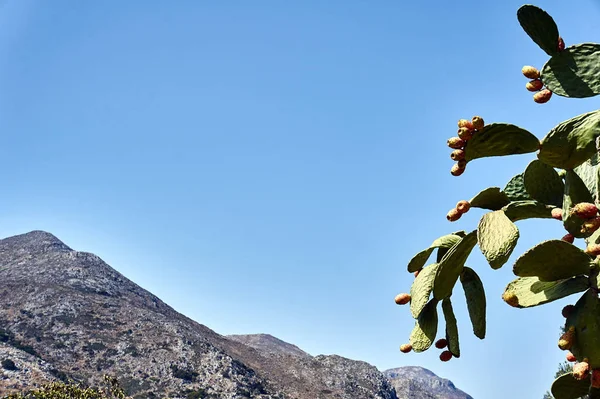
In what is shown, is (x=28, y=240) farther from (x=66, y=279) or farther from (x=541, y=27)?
(x=541, y=27)

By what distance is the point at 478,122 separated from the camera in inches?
94.7

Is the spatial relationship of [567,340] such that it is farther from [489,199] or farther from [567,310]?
[489,199]

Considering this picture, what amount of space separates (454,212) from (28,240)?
95850 millimetres

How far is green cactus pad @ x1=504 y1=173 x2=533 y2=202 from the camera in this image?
3.33 m

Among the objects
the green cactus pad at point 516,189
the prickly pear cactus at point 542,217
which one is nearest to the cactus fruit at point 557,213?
the prickly pear cactus at point 542,217

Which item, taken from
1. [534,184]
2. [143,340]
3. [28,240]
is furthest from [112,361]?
[534,184]

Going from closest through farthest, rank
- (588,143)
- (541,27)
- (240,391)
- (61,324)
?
(588,143)
(541,27)
(240,391)
(61,324)

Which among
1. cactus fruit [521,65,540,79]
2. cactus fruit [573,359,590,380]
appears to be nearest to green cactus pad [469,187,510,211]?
cactus fruit [521,65,540,79]

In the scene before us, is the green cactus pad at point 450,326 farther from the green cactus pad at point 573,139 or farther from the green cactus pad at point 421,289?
the green cactus pad at point 573,139

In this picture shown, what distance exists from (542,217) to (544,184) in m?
0.22

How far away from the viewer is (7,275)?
69.3 m

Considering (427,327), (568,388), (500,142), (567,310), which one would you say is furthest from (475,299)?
(500,142)

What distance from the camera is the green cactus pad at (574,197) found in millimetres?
2707

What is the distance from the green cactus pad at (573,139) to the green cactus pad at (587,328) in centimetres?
70
